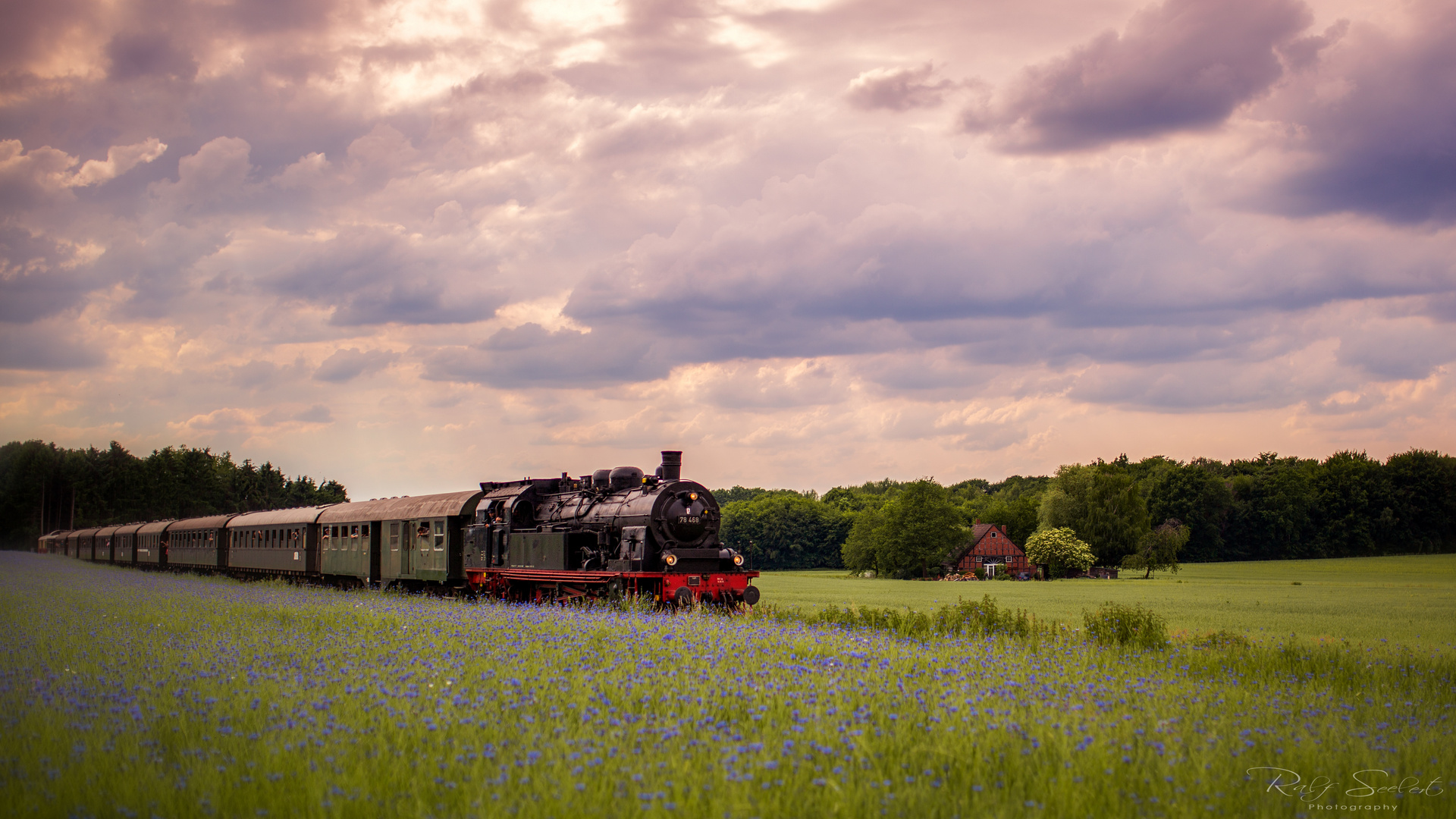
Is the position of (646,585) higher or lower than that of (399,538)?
lower

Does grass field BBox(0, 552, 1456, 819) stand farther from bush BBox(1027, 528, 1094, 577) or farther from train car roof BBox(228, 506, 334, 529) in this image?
bush BBox(1027, 528, 1094, 577)

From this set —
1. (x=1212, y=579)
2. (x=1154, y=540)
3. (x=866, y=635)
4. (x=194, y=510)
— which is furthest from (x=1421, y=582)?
(x=194, y=510)

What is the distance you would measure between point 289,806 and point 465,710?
7.75 feet

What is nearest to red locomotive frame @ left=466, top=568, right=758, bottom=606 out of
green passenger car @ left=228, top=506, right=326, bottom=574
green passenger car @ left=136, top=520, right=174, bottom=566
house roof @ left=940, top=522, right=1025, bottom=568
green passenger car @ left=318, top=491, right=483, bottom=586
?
green passenger car @ left=318, top=491, right=483, bottom=586

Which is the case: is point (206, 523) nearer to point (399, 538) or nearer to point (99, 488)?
point (399, 538)

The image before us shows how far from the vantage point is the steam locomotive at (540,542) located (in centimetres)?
2255

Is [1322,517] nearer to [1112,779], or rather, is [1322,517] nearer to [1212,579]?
Answer: [1212,579]

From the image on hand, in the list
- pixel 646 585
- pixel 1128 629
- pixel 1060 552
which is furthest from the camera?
pixel 1060 552

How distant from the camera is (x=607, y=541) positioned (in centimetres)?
2464

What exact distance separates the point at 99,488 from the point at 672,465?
120627 millimetres

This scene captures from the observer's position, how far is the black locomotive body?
22266 mm

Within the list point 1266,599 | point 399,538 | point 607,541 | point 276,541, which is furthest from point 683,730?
point 276,541

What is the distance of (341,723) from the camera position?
733cm

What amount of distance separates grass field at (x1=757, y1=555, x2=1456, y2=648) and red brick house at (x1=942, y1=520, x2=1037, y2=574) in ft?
55.6
